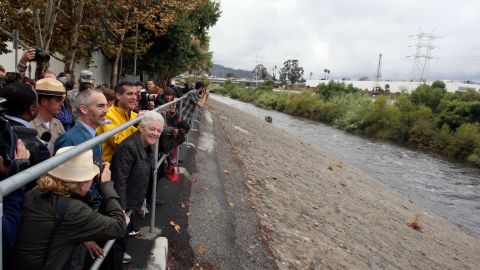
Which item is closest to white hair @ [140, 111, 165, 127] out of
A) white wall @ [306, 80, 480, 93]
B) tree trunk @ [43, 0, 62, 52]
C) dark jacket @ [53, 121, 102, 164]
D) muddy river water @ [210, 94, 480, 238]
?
dark jacket @ [53, 121, 102, 164]

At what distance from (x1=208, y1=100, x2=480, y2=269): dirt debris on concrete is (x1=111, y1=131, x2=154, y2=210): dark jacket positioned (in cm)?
260

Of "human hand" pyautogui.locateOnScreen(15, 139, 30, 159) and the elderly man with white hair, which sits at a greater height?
"human hand" pyautogui.locateOnScreen(15, 139, 30, 159)

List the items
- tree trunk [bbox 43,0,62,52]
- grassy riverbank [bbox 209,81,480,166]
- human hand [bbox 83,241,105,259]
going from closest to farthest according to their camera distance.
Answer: human hand [bbox 83,241,105,259] → tree trunk [bbox 43,0,62,52] → grassy riverbank [bbox 209,81,480,166]

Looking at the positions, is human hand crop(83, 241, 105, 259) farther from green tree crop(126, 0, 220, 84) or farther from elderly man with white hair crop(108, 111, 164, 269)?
green tree crop(126, 0, 220, 84)

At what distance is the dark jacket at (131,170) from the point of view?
383 centimetres

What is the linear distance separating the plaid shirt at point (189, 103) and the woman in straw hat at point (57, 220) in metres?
5.89

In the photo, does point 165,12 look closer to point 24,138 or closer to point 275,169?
point 275,169

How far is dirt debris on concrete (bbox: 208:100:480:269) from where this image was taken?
7047mm

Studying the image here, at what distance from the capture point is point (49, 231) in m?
2.30

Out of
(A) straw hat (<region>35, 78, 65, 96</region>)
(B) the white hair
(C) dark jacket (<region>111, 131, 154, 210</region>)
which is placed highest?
(A) straw hat (<region>35, 78, 65, 96</region>)

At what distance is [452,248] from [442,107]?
32.1 meters

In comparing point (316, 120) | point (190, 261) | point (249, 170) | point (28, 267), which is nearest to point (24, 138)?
point (28, 267)

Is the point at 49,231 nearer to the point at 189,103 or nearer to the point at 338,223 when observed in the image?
the point at 189,103

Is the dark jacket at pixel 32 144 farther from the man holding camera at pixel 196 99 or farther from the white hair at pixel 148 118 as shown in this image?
the man holding camera at pixel 196 99
